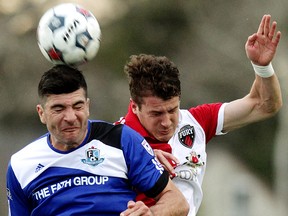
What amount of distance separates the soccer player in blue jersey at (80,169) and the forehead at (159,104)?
2.00ft

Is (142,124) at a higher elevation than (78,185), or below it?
higher

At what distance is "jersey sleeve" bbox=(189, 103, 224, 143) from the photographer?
22.9 ft

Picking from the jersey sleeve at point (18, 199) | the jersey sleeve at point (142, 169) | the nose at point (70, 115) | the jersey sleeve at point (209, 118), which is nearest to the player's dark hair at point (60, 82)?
the nose at point (70, 115)

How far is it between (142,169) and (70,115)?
21.6 inches

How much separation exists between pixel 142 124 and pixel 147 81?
302 millimetres

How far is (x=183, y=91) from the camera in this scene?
515 inches

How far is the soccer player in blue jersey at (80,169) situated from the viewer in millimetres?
5875

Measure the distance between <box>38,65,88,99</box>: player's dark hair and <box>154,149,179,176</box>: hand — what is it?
73 centimetres

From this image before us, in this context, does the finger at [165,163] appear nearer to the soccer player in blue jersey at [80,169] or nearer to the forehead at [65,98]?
the soccer player in blue jersey at [80,169]

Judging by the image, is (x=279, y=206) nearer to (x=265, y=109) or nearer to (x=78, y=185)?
(x=265, y=109)

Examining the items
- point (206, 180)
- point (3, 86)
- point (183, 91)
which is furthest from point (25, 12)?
point (206, 180)

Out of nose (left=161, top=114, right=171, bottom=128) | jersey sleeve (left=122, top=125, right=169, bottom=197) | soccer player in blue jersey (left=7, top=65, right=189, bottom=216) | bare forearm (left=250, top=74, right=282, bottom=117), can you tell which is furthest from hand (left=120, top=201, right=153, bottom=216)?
bare forearm (left=250, top=74, right=282, bottom=117)

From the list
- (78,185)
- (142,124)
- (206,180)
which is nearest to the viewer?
(78,185)

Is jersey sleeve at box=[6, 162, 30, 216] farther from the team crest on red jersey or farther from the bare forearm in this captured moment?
the bare forearm
